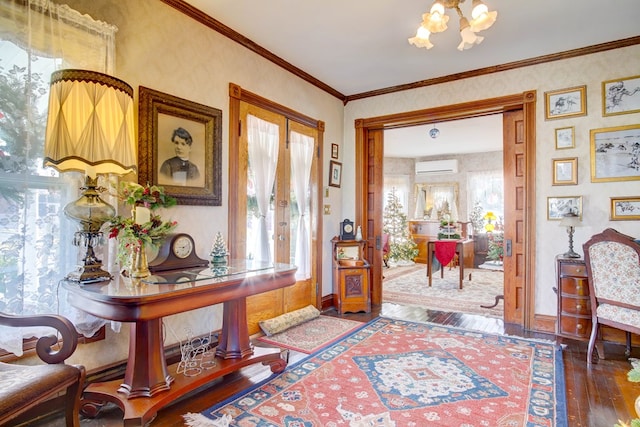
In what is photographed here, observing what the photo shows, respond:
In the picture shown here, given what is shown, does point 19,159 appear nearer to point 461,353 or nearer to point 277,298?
point 277,298

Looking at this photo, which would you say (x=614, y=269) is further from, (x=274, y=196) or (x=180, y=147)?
(x=180, y=147)

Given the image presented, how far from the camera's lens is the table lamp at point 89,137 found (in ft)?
5.70

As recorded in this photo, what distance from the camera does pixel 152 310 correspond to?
67.6 inches

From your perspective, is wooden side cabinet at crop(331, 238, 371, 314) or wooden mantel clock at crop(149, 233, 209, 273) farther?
wooden side cabinet at crop(331, 238, 371, 314)

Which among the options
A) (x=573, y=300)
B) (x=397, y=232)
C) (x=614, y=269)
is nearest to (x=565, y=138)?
(x=614, y=269)

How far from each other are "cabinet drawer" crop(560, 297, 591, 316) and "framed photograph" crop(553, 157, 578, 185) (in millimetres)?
1170

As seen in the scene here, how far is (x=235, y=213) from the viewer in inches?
129

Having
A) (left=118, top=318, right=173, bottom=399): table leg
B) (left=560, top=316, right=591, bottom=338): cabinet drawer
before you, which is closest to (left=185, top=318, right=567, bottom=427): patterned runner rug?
(left=560, top=316, right=591, bottom=338): cabinet drawer

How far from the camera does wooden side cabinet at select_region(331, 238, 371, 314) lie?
4309 millimetres

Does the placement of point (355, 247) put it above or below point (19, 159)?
below

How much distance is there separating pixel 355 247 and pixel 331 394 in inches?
95.1

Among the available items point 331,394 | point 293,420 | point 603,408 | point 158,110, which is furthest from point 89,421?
point 603,408

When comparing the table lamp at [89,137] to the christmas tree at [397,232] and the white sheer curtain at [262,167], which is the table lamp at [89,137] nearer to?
the white sheer curtain at [262,167]

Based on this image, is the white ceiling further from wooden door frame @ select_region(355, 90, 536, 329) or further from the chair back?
the chair back
